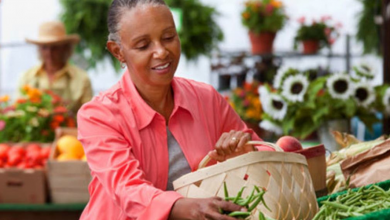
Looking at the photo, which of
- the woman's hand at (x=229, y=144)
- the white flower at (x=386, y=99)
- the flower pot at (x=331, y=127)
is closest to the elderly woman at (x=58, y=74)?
the flower pot at (x=331, y=127)

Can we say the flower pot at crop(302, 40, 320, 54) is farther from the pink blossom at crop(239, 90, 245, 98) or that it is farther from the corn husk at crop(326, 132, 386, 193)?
the corn husk at crop(326, 132, 386, 193)

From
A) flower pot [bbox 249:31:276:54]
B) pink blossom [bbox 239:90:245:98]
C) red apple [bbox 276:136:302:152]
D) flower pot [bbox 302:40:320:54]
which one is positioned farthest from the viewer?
flower pot [bbox 302:40:320:54]

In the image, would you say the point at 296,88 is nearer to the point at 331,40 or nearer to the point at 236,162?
the point at 236,162

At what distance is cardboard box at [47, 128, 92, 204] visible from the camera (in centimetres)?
414

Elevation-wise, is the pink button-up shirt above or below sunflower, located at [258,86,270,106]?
above

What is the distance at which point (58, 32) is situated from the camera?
6.43 meters

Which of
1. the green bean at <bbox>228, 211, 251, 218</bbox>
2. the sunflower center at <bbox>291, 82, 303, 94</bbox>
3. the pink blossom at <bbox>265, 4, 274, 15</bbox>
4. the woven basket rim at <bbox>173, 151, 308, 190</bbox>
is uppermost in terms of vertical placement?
the pink blossom at <bbox>265, 4, 274, 15</bbox>

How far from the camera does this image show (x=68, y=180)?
4195 mm

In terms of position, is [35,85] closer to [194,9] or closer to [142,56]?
[194,9]

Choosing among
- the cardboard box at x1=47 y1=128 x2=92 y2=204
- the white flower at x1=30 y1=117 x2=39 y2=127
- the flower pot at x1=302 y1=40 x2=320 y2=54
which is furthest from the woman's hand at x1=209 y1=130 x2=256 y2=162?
the flower pot at x1=302 y1=40 x2=320 y2=54

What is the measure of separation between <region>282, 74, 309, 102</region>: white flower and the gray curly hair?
214 cm

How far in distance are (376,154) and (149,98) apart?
0.87 m

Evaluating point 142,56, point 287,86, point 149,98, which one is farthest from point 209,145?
point 287,86

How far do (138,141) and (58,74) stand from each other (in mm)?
4462
